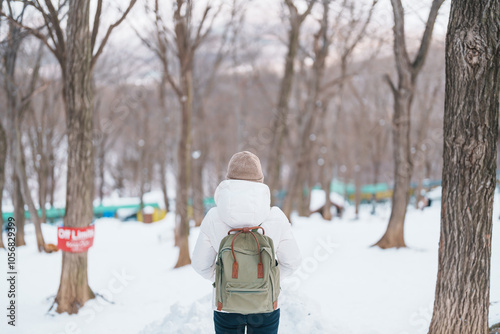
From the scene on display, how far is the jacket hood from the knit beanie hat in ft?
0.17

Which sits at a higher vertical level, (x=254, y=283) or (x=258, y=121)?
(x=258, y=121)

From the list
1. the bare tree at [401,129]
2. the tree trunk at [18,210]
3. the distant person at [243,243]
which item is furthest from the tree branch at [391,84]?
the tree trunk at [18,210]

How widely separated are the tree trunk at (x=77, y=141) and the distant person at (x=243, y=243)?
3.64 meters

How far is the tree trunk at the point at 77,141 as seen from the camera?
17.9 ft

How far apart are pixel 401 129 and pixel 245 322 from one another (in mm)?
6622

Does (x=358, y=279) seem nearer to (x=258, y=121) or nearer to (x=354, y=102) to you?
(x=354, y=102)

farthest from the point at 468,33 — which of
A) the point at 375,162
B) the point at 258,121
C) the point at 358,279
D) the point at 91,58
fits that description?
the point at 258,121

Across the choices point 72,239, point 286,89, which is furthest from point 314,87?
point 72,239

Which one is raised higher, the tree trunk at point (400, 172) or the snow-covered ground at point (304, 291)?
the tree trunk at point (400, 172)

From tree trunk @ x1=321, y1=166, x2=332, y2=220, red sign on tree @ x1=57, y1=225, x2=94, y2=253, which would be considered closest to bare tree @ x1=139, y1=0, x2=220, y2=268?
red sign on tree @ x1=57, y1=225, x2=94, y2=253

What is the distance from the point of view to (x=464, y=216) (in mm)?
3430

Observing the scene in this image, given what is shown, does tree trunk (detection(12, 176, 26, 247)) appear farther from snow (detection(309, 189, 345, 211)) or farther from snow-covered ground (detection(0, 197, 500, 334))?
snow (detection(309, 189, 345, 211))

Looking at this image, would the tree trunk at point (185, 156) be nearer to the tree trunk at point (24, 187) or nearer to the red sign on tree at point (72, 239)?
the red sign on tree at point (72, 239)

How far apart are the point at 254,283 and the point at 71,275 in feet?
13.7
